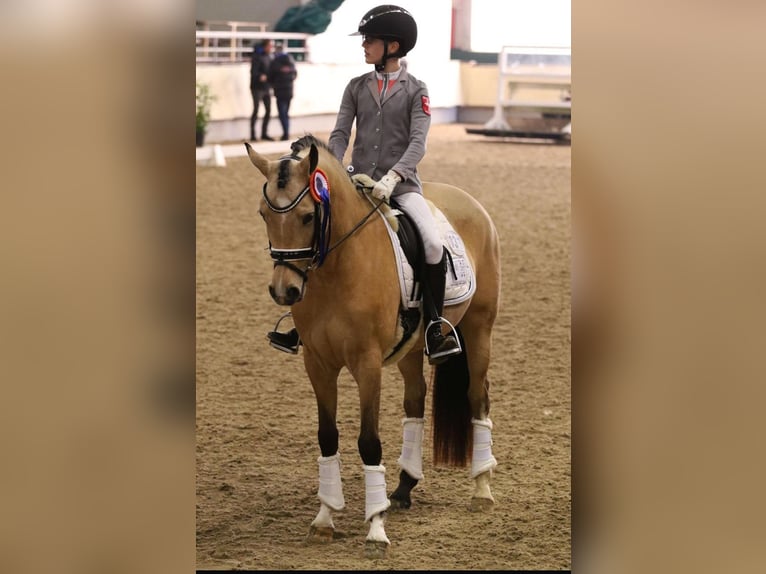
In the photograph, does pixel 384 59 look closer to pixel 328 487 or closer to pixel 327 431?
pixel 327 431

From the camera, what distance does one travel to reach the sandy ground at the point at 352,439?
134 inches

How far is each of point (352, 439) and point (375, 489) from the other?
1616mm

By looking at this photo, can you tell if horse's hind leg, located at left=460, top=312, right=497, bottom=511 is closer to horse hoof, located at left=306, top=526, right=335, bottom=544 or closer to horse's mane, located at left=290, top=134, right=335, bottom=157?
horse hoof, located at left=306, top=526, right=335, bottom=544

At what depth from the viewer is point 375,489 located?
3.17 metres

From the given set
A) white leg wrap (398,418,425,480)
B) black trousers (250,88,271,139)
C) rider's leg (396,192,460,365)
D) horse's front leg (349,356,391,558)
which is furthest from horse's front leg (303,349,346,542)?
black trousers (250,88,271,139)

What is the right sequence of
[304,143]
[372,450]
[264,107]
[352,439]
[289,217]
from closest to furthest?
[289,217]
[304,143]
[372,450]
[352,439]
[264,107]

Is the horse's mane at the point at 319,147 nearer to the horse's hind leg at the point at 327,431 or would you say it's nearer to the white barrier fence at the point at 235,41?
the horse's hind leg at the point at 327,431

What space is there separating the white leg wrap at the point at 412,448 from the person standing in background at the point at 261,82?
374 inches

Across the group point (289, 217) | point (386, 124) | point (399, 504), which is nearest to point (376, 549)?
point (399, 504)

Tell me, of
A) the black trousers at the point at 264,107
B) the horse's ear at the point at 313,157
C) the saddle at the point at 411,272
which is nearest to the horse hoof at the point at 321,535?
the saddle at the point at 411,272

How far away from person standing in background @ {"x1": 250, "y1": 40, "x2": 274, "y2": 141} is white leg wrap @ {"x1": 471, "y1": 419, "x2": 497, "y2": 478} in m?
9.57
